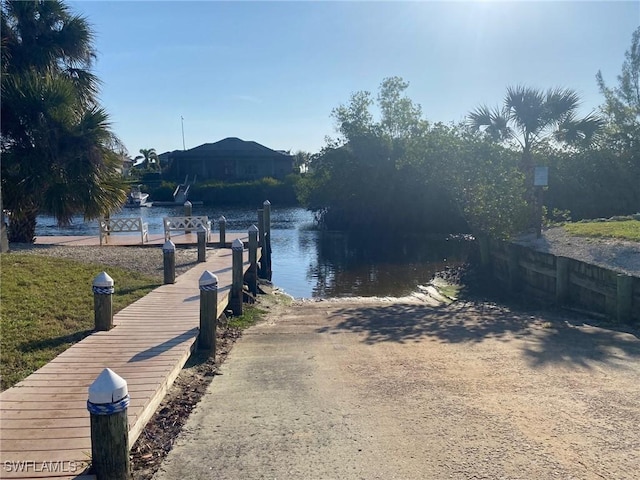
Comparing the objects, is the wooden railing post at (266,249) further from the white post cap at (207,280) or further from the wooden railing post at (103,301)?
the white post cap at (207,280)

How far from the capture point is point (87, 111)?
57.1ft

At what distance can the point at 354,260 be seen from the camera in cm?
2622

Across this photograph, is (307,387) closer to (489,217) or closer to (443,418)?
(443,418)

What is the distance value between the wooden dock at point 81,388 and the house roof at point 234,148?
63868 mm

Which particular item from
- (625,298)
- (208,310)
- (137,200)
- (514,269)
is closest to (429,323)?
(625,298)

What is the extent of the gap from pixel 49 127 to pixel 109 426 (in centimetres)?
1458

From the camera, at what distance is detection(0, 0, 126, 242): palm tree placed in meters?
15.8

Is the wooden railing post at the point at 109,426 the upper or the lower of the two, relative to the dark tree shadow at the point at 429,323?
upper

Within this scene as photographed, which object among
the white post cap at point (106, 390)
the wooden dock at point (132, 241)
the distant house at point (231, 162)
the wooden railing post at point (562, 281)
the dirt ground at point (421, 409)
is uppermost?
the distant house at point (231, 162)

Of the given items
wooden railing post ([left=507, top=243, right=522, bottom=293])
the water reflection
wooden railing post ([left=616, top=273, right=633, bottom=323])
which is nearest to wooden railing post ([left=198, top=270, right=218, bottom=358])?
wooden railing post ([left=616, top=273, right=633, bottom=323])

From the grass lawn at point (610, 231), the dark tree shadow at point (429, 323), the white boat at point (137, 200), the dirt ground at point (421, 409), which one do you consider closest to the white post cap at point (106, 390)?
the dirt ground at point (421, 409)

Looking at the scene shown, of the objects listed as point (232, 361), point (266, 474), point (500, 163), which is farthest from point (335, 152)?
point (266, 474)

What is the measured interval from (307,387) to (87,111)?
1440 cm

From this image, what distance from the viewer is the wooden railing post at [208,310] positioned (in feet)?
24.7
